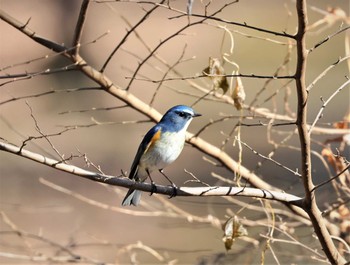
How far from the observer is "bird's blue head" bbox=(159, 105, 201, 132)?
3.82 metres

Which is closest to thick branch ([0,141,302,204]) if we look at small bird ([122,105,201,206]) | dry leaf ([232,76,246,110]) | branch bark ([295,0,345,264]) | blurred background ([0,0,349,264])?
branch bark ([295,0,345,264])

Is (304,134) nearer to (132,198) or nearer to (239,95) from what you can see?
(239,95)

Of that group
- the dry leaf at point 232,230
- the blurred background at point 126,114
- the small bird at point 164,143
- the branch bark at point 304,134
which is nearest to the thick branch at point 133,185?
the branch bark at point 304,134

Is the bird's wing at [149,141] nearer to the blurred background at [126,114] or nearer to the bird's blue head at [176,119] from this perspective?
the bird's blue head at [176,119]

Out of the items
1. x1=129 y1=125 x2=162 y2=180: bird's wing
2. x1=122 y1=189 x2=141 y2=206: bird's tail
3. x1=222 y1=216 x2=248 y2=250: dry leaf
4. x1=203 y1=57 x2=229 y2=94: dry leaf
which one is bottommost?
x1=122 y1=189 x2=141 y2=206: bird's tail

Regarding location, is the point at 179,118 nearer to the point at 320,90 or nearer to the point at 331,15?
the point at 331,15

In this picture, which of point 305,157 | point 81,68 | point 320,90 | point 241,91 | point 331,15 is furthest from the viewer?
point 320,90

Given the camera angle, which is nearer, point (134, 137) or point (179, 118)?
point (179, 118)

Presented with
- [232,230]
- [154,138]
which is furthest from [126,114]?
[232,230]

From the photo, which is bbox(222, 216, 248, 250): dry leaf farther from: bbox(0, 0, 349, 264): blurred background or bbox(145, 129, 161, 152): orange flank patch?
bbox(0, 0, 349, 264): blurred background

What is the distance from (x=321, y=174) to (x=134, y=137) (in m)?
2.95

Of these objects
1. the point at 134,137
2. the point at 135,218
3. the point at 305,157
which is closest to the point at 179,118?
the point at 305,157

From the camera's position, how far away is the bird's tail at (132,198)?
12.7 ft

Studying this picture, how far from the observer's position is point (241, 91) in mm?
3256
